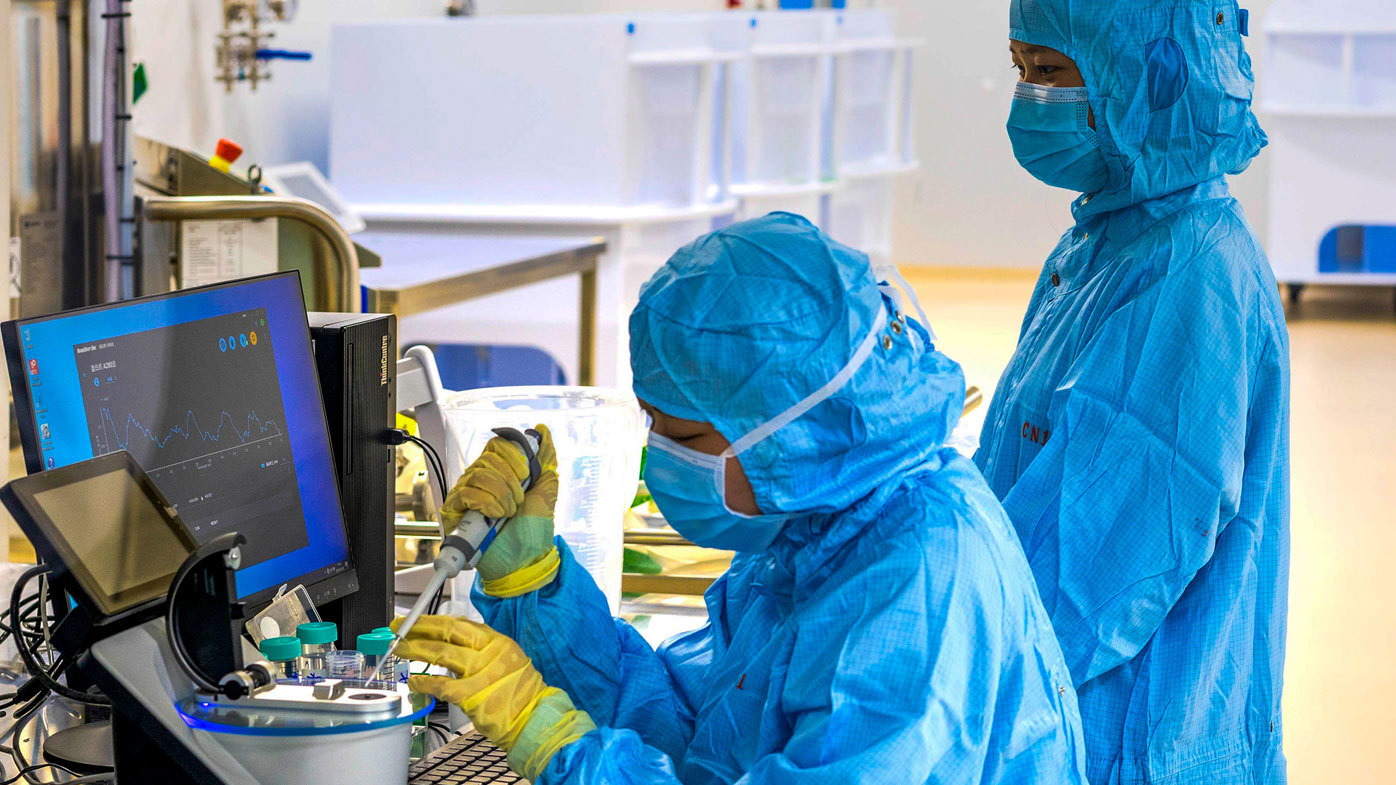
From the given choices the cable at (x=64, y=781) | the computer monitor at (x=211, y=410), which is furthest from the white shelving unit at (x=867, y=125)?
the cable at (x=64, y=781)

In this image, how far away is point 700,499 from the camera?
3.20 feet

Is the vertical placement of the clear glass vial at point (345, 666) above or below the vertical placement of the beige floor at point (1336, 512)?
above

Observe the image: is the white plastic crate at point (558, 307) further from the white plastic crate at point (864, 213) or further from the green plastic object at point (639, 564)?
the green plastic object at point (639, 564)

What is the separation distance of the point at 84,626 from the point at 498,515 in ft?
0.95

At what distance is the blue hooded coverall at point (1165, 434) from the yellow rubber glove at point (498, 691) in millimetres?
594

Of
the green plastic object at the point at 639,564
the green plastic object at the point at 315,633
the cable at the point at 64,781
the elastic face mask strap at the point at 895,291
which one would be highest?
the elastic face mask strap at the point at 895,291

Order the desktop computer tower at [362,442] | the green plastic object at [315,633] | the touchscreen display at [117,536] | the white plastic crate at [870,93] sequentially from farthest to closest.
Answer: the white plastic crate at [870,93], the desktop computer tower at [362,442], the green plastic object at [315,633], the touchscreen display at [117,536]

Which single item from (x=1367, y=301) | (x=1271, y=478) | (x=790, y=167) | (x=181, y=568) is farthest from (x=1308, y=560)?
(x=1367, y=301)

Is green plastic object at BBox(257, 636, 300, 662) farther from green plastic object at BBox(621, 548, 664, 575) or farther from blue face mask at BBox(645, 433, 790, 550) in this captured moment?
green plastic object at BBox(621, 548, 664, 575)

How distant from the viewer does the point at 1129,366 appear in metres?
1.40

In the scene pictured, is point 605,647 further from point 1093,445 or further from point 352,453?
point 1093,445

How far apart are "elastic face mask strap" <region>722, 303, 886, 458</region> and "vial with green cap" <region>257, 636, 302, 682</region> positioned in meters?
0.36

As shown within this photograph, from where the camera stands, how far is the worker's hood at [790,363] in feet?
2.98

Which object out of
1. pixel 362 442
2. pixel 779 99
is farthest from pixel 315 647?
pixel 779 99
